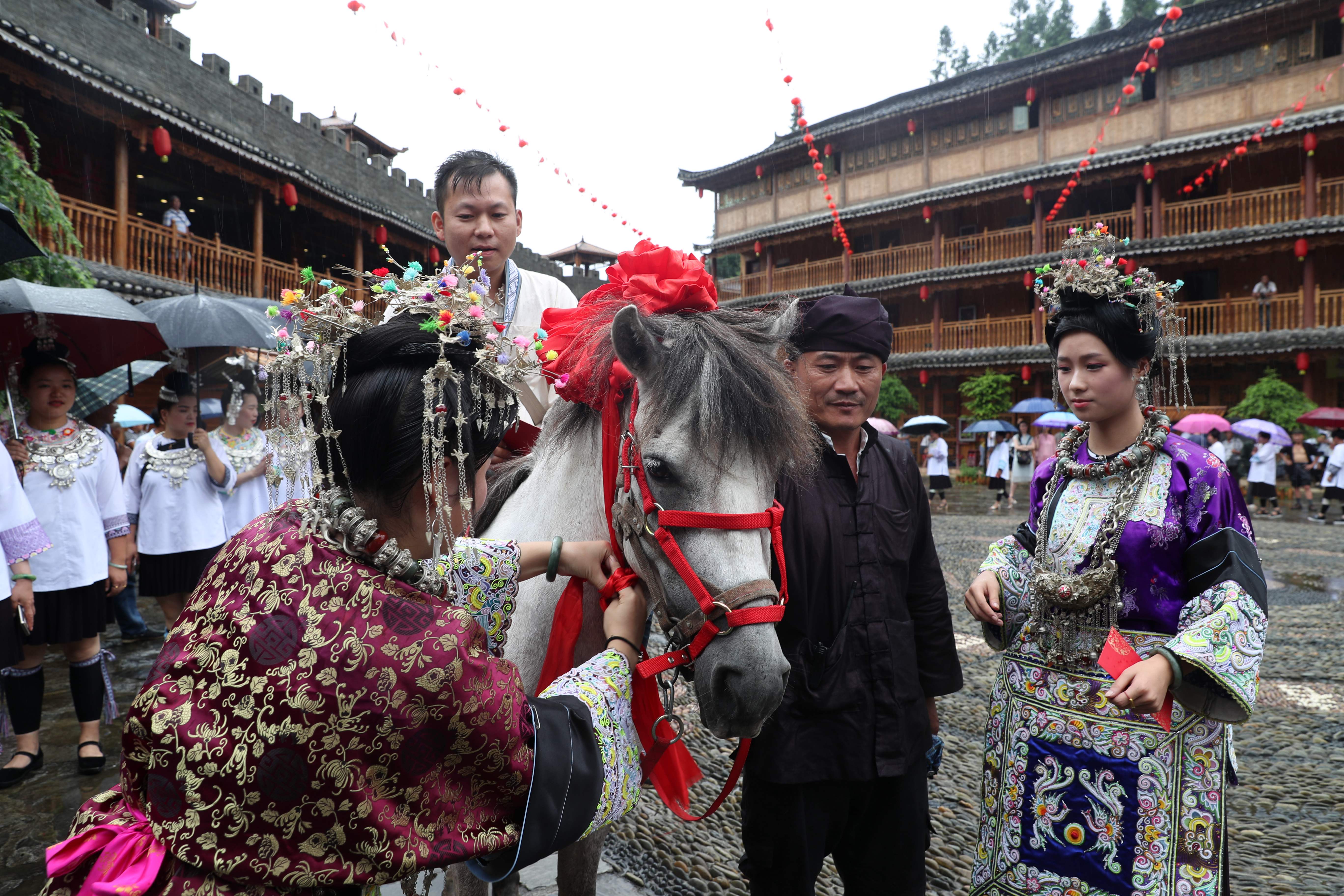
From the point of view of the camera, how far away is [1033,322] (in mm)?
21312

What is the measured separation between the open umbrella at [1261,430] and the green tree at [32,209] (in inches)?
774

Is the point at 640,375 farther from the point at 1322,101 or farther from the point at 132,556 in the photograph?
the point at 1322,101

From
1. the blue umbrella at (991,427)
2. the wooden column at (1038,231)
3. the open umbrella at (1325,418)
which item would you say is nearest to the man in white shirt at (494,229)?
the blue umbrella at (991,427)

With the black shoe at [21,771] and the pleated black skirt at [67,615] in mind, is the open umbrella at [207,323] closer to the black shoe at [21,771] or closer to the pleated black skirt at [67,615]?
the pleated black skirt at [67,615]

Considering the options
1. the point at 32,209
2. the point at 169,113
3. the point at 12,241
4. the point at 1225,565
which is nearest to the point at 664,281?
the point at 1225,565

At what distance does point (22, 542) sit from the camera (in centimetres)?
344

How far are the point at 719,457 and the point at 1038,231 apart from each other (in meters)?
23.9

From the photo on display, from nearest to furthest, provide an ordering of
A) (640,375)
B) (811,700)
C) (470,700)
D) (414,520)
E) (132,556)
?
(470,700), (414,520), (640,375), (811,700), (132,556)

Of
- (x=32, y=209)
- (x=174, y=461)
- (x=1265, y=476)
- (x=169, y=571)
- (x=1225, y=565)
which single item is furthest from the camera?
(x=1265, y=476)

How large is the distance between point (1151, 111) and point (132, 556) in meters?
25.7

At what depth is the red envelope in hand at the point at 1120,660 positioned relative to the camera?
69.1 inches

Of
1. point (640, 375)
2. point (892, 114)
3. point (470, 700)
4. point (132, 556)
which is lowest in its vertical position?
point (132, 556)

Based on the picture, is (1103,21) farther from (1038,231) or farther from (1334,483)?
(1334,483)

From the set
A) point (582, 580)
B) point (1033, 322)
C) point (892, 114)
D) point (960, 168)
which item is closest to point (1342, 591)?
point (582, 580)
